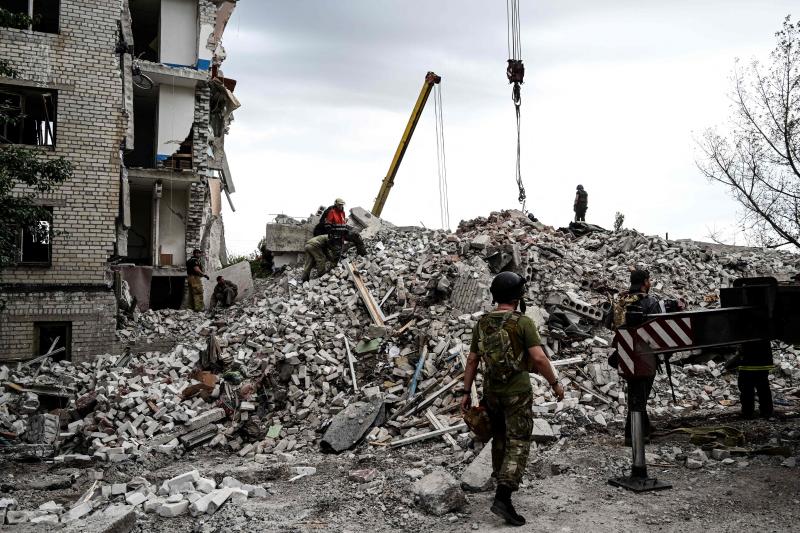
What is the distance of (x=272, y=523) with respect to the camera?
216 inches

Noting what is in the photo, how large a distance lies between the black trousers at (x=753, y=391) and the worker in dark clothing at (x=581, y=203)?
13740mm

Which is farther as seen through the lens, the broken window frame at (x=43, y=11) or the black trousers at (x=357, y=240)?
the black trousers at (x=357, y=240)

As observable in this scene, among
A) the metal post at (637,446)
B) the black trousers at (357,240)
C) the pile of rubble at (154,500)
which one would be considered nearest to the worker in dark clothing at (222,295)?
the black trousers at (357,240)

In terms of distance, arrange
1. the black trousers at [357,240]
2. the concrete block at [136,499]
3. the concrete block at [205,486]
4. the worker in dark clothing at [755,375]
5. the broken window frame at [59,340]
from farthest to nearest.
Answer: the black trousers at [357,240] < the broken window frame at [59,340] < the worker in dark clothing at [755,375] < the concrete block at [205,486] < the concrete block at [136,499]

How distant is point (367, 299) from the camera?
12.8m

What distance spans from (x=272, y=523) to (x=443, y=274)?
7664 mm

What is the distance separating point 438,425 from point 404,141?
1673 cm

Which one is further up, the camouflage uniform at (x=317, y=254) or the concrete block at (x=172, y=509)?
the camouflage uniform at (x=317, y=254)

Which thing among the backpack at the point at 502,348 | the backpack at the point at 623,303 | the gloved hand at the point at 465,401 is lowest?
the gloved hand at the point at 465,401

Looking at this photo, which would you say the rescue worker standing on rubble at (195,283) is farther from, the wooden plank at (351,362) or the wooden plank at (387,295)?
the wooden plank at (351,362)

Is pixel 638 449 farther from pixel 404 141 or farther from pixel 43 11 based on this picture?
pixel 404 141

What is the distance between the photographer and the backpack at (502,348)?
15.9ft

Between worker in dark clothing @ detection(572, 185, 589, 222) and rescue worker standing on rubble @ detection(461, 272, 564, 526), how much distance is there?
16348 mm

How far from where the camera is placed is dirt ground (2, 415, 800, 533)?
4.92m
